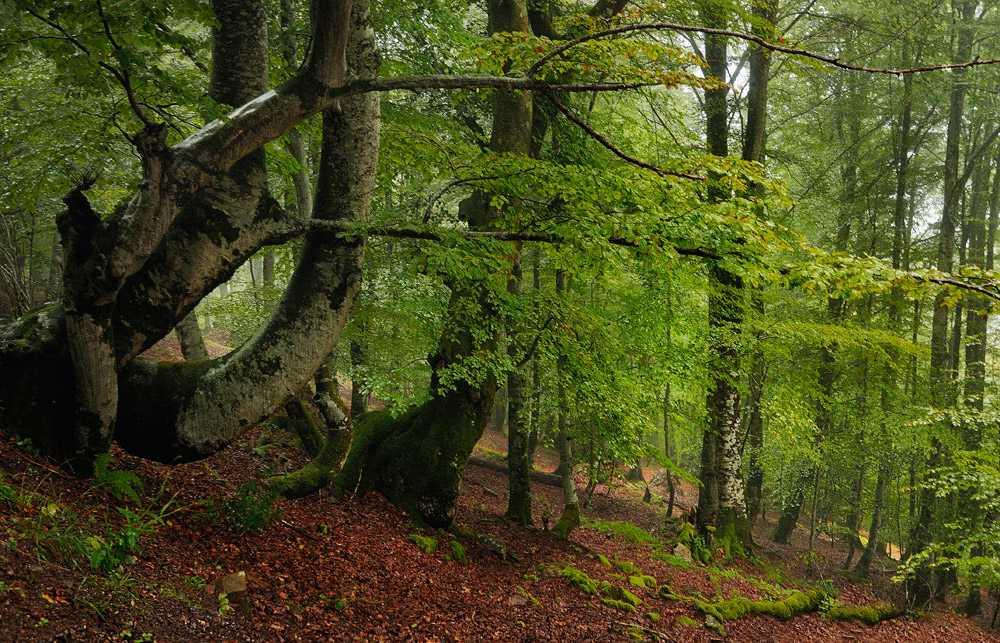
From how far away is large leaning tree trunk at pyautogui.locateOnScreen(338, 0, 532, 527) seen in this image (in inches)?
287

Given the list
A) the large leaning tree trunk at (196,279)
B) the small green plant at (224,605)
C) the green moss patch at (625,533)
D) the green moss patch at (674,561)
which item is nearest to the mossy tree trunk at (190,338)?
the large leaning tree trunk at (196,279)

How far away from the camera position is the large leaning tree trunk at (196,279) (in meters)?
3.65

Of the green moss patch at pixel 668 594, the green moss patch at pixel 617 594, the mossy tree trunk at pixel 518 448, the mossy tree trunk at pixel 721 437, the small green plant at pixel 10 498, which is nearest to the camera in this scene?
the small green plant at pixel 10 498

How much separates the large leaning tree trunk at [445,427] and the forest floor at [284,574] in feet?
1.15

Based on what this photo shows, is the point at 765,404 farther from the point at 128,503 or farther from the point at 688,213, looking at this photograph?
the point at 128,503

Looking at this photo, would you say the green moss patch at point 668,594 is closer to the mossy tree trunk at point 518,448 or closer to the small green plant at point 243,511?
the mossy tree trunk at point 518,448

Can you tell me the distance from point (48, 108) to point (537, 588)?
8200 mm

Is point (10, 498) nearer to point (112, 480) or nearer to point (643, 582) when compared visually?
point (112, 480)

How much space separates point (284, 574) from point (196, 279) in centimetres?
263

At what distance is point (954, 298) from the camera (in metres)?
3.83

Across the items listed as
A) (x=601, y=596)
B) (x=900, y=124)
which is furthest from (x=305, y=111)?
(x=900, y=124)

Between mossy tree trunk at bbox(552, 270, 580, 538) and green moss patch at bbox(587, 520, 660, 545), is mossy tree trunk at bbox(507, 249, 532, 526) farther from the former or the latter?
green moss patch at bbox(587, 520, 660, 545)

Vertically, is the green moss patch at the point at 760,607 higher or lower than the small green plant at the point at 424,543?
lower

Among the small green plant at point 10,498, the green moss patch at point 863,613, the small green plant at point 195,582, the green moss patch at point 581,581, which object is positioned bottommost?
the green moss patch at point 863,613
